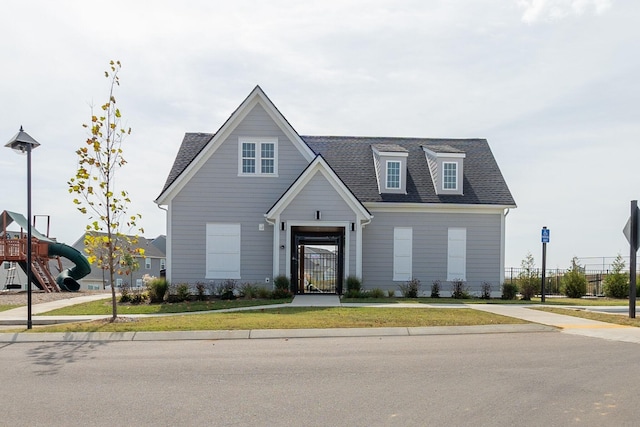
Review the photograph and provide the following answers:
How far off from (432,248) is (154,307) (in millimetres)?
12002

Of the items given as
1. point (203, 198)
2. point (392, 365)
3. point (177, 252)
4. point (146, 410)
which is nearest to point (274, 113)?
point (203, 198)

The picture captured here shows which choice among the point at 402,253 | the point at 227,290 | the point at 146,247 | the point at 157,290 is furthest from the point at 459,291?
the point at 146,247

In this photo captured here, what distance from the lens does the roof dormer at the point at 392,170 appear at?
27.2 m

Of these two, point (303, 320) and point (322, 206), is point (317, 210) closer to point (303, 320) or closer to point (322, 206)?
point (322, 206)

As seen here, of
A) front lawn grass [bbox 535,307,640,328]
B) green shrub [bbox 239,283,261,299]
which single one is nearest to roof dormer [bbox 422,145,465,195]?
front lawn grass [bbox 535,307,640,328]

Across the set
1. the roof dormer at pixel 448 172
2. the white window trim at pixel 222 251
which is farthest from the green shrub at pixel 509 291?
the white window trim at pixel 222 251

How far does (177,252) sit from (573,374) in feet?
60.6

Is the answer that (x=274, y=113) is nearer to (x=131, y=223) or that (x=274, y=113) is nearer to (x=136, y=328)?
(x=131, y=223)

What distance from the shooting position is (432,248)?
87.5 ft

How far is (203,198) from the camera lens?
25.4 meters

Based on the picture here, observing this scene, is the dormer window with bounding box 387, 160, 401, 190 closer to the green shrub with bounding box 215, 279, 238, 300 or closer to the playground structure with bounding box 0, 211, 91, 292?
the green shrub with bounding box 215, 279, 238, 300

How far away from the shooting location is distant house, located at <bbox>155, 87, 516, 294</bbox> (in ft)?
78.5

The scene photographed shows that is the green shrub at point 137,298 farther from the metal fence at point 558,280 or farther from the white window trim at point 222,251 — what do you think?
the metal fence at point 558,280

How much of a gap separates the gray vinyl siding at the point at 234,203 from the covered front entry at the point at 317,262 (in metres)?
1.61
